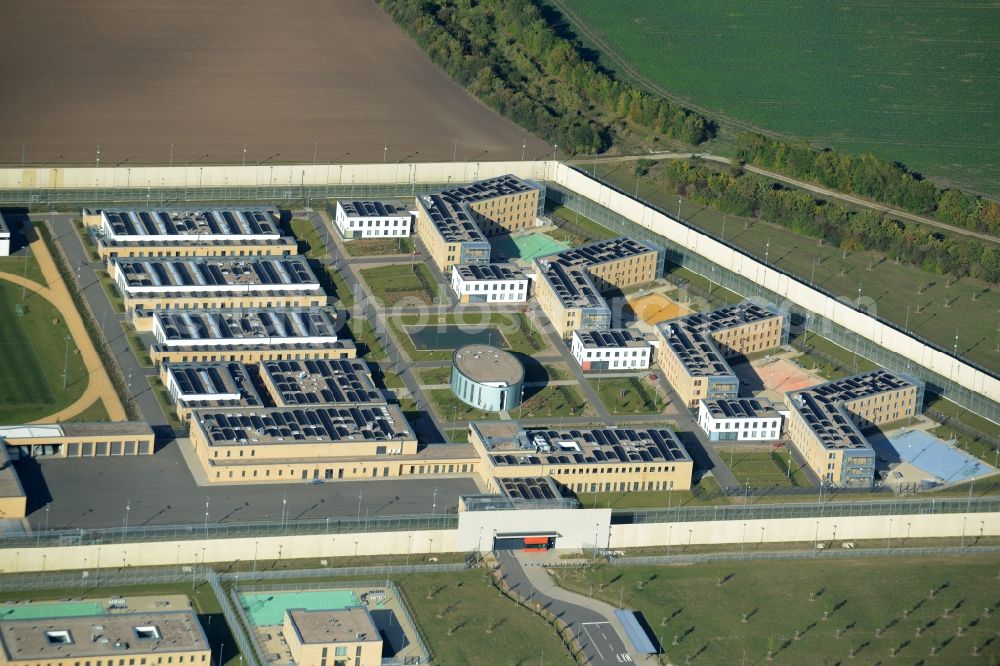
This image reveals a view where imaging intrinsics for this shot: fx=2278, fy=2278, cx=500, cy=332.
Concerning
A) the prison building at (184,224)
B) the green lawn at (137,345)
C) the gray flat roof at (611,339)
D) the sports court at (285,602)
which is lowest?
the sports court at (285,602)

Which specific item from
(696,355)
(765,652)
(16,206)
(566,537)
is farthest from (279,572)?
(16,206)

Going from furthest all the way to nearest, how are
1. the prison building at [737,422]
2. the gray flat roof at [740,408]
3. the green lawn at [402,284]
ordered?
1. the green lawn at [402,284]
2. the gray flat roof at [740,408]
3. the prison building at [737,422]

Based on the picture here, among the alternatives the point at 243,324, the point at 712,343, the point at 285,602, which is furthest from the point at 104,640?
the point at 712,343

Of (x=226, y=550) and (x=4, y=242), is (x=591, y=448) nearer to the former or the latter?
(x=226, y=550)

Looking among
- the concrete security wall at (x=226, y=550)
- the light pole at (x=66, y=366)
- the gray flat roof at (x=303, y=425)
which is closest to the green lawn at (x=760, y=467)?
the gray flat roof at (x=303, y=425)

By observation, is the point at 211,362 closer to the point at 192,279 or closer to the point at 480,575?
the point at 192,279

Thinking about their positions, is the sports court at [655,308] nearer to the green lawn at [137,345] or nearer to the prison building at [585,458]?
the prison building at [585,458]
